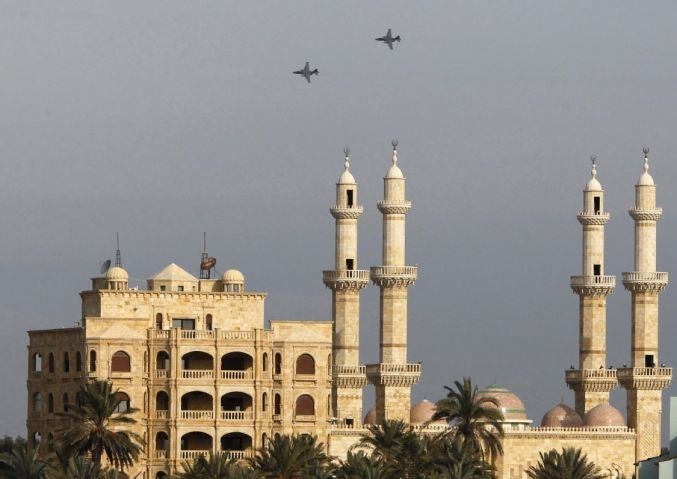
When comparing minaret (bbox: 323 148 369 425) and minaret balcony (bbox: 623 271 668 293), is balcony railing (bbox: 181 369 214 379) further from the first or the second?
minaret balcony (bbox: 623 271 668 293)

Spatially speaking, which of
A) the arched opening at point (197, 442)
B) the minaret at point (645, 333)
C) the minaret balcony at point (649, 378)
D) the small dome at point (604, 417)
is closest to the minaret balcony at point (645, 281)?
the minaret at point (645, 333)

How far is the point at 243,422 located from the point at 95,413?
16.4 meters

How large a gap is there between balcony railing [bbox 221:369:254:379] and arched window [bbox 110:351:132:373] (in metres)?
5.56

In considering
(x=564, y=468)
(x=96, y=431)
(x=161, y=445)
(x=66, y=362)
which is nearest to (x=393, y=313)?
(x=161, y=445)

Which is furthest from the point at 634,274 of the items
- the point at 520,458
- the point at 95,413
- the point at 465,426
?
the point at 95,413

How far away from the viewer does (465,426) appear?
12675 cm

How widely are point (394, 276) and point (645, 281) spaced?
16.9 meters

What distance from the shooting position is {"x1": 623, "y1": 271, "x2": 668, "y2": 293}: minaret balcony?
152500mm

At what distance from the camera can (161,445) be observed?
137375mm

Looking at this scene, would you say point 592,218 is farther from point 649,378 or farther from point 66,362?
point 66,362

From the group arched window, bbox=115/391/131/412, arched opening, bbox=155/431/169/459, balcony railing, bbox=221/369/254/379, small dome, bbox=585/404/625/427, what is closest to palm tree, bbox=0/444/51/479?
arched window, bbox=115/391/131/412

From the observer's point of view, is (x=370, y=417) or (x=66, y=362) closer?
(x=66, y=362)

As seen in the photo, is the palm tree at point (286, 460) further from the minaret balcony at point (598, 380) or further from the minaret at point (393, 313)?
the minaret balcony at point (598, 380)

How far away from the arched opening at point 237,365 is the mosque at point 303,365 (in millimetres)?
82
